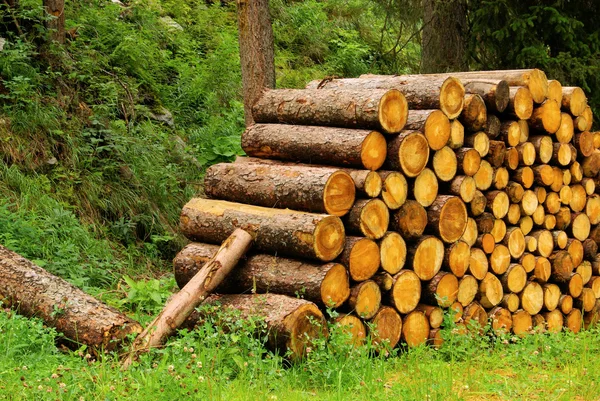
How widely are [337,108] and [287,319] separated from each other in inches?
79.8

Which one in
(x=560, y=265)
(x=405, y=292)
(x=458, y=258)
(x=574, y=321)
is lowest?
(x=574, y=321)

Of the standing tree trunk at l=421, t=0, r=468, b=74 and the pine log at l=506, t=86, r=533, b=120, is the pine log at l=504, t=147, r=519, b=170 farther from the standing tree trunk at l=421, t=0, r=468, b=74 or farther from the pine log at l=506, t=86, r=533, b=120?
the standing tree trunk at l=421, t=0, r=468, b=74

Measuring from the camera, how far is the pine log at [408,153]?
20.5ft

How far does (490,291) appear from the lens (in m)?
7.18

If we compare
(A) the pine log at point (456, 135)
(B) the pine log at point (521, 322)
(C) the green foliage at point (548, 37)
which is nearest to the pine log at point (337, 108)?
(A) the pine log at point (456, 135)

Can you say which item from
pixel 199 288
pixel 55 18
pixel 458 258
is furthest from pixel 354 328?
pixel 55 18

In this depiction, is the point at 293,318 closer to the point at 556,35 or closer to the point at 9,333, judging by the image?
the point at 9,333

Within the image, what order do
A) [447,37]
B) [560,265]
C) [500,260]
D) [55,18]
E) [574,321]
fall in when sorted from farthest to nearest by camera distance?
[447,37], [55,18], [574,321], [560,265], [500,260]

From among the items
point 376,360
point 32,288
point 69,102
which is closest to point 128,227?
point 69,102

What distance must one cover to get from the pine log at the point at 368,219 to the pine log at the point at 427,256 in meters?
0.44

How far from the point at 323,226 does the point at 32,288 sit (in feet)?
7.71

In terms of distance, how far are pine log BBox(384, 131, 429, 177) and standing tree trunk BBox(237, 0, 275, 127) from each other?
4.53m

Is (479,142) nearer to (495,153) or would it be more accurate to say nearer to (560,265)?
(495,153)

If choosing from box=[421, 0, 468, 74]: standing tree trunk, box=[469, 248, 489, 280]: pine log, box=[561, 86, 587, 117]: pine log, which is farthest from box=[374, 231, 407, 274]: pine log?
box=[421, 0, 468, 74]: standing tree trunk
